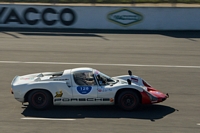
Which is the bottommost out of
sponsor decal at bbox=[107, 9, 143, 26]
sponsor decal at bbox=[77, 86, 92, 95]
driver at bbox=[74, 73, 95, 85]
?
sponsor decal at bbox=[77, 86, 92, 95]

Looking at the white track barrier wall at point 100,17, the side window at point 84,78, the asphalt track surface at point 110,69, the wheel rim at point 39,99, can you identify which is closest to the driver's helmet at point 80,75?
the side window at point 84,78

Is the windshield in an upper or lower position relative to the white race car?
upper

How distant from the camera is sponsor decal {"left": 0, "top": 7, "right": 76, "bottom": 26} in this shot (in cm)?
2669

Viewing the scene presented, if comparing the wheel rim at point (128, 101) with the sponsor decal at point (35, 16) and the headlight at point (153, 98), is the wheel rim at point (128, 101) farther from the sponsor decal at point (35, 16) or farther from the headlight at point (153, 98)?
the sponsor decal at point (35, 16)

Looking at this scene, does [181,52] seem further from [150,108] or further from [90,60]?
[150,108]

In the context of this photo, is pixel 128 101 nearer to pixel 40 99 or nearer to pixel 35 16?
pixel 40 99

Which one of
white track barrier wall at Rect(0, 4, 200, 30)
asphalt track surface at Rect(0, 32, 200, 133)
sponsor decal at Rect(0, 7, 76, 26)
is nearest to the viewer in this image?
asphalt track surface at Rect(0, 32, 200, 133)

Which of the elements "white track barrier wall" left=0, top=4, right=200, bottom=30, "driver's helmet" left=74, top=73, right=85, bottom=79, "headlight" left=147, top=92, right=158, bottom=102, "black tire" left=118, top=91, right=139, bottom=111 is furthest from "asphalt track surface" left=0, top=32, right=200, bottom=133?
"white track barrier wall" left=0, top=4, right=200, bottom=30

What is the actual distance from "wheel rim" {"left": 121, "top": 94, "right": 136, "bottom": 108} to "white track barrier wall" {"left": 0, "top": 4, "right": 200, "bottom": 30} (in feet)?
50.6

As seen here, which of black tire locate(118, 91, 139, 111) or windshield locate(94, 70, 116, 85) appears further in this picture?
windshield locate(94, 70, 116, 85)

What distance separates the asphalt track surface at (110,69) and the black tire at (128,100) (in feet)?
0.59

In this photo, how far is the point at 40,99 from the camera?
11586mm

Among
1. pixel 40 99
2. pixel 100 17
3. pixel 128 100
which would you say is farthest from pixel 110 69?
pixel 100 17

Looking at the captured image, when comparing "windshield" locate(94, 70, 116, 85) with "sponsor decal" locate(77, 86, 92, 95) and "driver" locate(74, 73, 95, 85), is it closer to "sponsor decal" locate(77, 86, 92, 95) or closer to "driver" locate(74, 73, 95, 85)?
"driver" locate(74, 73, 95, 85)
